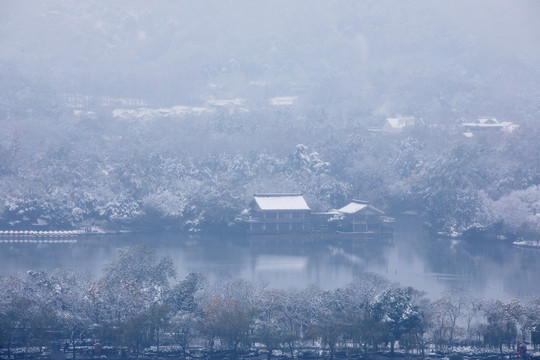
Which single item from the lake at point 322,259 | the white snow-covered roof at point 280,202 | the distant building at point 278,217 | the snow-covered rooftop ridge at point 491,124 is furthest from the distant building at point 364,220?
the snow-covered rooftop ridge at point 491,124


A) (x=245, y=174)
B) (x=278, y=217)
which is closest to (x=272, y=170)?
(x=245, y=174)

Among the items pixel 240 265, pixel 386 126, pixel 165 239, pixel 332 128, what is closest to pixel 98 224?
pixel 165 239

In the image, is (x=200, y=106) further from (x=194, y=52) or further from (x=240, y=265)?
(x=240, y=265)

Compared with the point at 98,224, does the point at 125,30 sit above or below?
above

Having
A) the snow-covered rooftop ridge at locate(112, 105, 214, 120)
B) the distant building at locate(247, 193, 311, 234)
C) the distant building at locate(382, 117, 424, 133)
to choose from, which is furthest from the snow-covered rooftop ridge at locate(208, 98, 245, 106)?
the distant building at locate(247, 193, 311, 234)

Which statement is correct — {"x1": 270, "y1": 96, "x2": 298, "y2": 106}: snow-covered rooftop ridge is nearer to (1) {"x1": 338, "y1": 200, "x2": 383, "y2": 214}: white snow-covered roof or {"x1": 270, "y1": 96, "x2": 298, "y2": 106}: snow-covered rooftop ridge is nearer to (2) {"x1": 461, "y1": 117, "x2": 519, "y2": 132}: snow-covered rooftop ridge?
(2) {"x1": 461, "y1": 117, "x2": 519, "y2": 132}: snow-covered rooftop ridge

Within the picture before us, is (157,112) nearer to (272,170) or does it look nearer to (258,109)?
(258,109)

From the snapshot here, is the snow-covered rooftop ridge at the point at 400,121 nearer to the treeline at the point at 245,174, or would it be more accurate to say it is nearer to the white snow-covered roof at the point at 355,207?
the treeline at the point at 245,174
